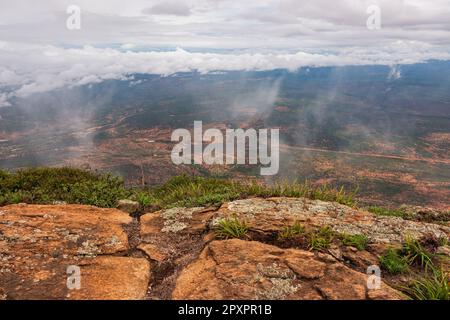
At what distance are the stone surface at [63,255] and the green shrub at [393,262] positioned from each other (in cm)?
453

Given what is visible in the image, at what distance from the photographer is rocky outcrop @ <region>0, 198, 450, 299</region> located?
6.33m

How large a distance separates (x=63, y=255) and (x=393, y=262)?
6.42m

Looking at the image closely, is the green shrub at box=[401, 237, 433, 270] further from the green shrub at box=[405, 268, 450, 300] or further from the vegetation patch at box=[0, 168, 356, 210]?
the vegetation patch at box=[0, 168, 356, 210]

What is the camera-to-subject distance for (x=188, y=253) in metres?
8.01

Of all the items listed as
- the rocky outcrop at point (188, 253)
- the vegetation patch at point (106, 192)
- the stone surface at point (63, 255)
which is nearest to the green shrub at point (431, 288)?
the rocky outcrop at point (188, 253)

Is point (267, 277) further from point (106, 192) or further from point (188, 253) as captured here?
point (106, 192)

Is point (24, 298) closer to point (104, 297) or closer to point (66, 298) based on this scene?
point (66, 298)

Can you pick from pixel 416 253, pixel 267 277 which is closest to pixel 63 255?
pixel 267 277

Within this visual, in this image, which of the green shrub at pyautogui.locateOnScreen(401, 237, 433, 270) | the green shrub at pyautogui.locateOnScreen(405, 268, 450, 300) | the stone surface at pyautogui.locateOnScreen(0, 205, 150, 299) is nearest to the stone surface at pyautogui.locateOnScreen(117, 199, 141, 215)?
the stone surface at pyautogui.locateOnScreen(0, 205, 150, 299)

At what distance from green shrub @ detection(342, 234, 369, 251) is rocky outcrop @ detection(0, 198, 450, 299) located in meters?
0.14

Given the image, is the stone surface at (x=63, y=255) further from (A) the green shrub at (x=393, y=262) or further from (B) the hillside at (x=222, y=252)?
(A) the green shrub at (x=393, y=262)

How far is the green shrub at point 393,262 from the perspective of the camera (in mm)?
7074

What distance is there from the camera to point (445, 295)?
5.88m

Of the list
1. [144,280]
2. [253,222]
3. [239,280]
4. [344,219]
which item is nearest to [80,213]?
[144,280]
